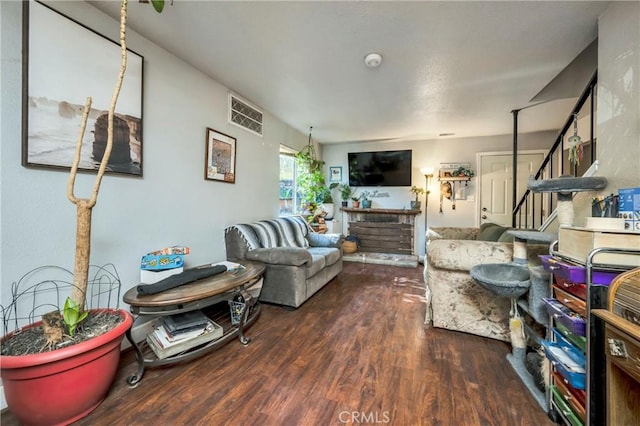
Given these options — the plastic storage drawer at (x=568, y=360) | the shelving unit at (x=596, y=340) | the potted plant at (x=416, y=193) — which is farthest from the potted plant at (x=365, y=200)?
the shelving unit at (x=596, y=340)

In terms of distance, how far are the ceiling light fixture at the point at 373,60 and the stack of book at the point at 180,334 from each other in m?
2.50

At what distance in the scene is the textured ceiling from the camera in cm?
162

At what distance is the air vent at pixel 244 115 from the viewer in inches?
112

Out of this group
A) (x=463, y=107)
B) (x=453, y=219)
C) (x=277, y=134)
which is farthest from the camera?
(x=453, y=219)

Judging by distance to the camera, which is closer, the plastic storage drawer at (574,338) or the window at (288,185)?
the plastic storage drawer at (574,338)

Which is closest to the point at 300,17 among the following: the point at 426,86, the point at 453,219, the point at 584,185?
the point at 426,86

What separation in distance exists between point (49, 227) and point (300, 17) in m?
2.06

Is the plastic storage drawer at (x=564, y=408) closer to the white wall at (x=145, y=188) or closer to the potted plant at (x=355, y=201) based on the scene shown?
the white wall at (x=145, y=188)

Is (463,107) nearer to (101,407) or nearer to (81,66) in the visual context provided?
(81,66)

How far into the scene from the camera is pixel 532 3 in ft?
5.03

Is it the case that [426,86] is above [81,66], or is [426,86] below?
above

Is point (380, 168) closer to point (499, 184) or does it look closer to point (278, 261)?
point (499, 184)

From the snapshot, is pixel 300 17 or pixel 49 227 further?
pixel 300 17

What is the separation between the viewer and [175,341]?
5.38 ft
